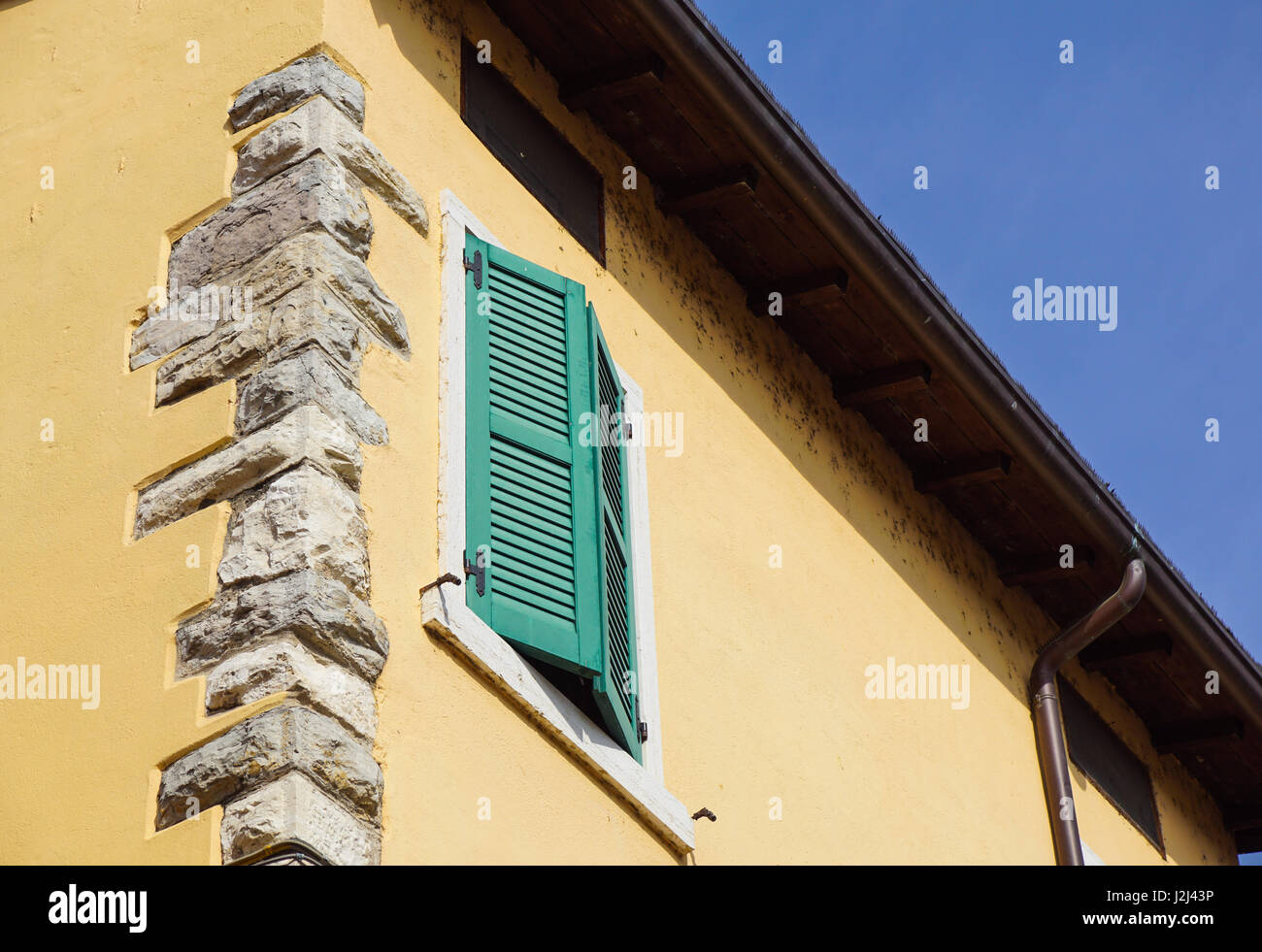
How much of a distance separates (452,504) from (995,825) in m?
3.48

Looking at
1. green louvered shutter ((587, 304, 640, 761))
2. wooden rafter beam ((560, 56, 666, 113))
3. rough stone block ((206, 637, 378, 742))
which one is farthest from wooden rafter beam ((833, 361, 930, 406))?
rough stone block ((206, 637, 378, 742))

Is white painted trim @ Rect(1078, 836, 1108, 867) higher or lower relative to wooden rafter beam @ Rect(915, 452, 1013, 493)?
lower

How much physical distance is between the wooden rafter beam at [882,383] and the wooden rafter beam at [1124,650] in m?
1.87

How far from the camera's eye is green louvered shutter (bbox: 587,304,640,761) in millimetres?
4988

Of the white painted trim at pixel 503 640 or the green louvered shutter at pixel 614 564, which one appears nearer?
the white painted trim at pixel 503 640

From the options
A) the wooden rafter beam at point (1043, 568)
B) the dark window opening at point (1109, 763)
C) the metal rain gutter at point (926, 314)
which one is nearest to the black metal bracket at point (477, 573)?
the metal rain gutter at point (926, 314)

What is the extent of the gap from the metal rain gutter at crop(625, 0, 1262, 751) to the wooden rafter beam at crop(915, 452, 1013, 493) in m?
0.13

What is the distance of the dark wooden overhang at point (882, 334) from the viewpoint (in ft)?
20.6

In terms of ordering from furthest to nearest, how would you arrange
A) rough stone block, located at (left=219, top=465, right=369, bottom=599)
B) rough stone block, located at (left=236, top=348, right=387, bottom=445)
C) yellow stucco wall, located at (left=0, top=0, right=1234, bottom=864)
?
rough stone block, located at (left=236, top=348, right=387, bottom=445) → yellow stucco wall, located at (left=0, top=0, right=1234, bottom=864) → rough stone block, located at (left=219, top=465, right=369, bottom=599)

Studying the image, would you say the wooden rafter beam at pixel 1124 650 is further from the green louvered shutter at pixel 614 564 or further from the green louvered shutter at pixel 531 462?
the green louvered shutter at pixel 531 462

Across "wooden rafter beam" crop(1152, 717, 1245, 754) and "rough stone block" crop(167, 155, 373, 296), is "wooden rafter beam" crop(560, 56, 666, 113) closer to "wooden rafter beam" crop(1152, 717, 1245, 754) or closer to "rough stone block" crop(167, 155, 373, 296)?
"rough stone block" crop(167, 155, 373, 296)

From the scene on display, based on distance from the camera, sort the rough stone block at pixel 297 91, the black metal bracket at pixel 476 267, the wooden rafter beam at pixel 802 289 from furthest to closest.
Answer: the wooden rafter beam at pixel 802 289 → the black metal bracket at pixel 476 267 → the rough stone block at pixel 297 91

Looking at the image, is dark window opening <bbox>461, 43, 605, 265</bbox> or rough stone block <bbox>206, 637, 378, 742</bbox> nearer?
rough stone block <bbox>206, 637, 378, 742</bbox>

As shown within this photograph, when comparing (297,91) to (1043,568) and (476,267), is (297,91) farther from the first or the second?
(1043,568)
